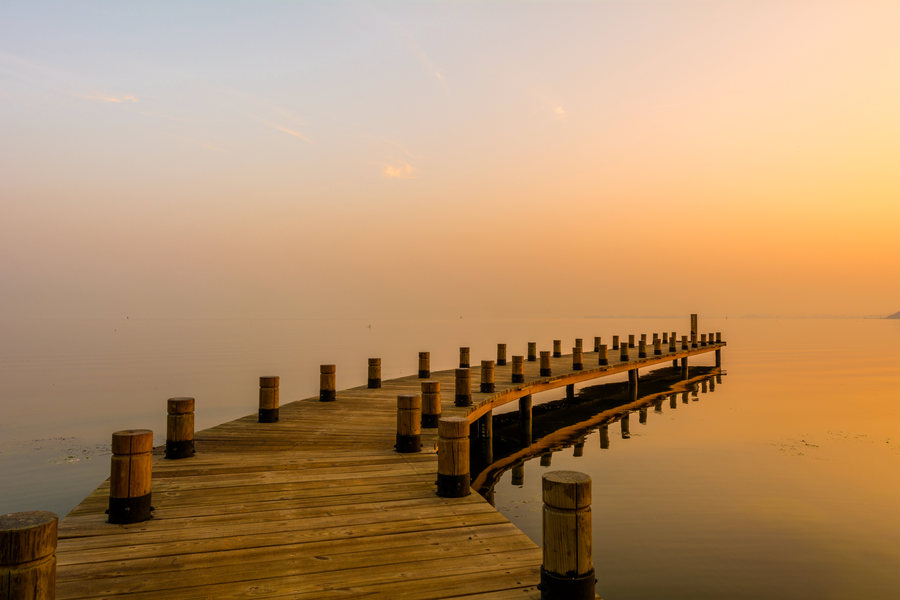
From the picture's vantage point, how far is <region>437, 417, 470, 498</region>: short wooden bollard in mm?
6215

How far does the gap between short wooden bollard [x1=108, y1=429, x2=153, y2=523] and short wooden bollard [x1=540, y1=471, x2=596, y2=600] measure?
13.6 feet

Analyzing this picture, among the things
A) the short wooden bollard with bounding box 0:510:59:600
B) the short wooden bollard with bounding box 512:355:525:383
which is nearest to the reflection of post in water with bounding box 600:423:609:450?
the short wooden bollard with bounding box 512:355:525:383

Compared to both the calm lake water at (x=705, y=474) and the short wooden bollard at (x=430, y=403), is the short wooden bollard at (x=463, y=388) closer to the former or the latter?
the calm lake water at (x=705, y=474)

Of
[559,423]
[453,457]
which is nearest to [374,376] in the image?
[559,423]

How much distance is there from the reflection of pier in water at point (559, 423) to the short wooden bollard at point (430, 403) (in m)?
4.08

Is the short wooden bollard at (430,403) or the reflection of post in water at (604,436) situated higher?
the short wooden bollard at (430,403)

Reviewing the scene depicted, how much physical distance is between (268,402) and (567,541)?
8.99 m

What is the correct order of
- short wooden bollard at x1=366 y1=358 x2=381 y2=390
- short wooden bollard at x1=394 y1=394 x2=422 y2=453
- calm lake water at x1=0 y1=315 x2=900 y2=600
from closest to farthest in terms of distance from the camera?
short wooden bollard at x1=394 y1=394 x2=422 y2=453 → calm lake water at x1=0 y1=315 x2=900 y2=600 → short wooden bollard at x1=366 y1=358 x2=381 y2=390

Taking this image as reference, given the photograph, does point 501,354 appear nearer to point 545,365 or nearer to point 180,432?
point 545,365

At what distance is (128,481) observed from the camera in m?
5.53

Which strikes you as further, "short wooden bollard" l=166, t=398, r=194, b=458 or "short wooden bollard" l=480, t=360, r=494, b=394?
"short wooden bollard" l=480, t=360, r=494, b=394

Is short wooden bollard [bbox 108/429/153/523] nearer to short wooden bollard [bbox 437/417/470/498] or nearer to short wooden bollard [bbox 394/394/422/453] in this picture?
short wooden bollard [bbox 437/417/470/498]

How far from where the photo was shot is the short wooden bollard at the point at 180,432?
26.7 ft

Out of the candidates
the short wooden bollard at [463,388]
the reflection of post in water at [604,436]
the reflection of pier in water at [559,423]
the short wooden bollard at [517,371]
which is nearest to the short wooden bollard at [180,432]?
the short wooden bollard at [463,388]
